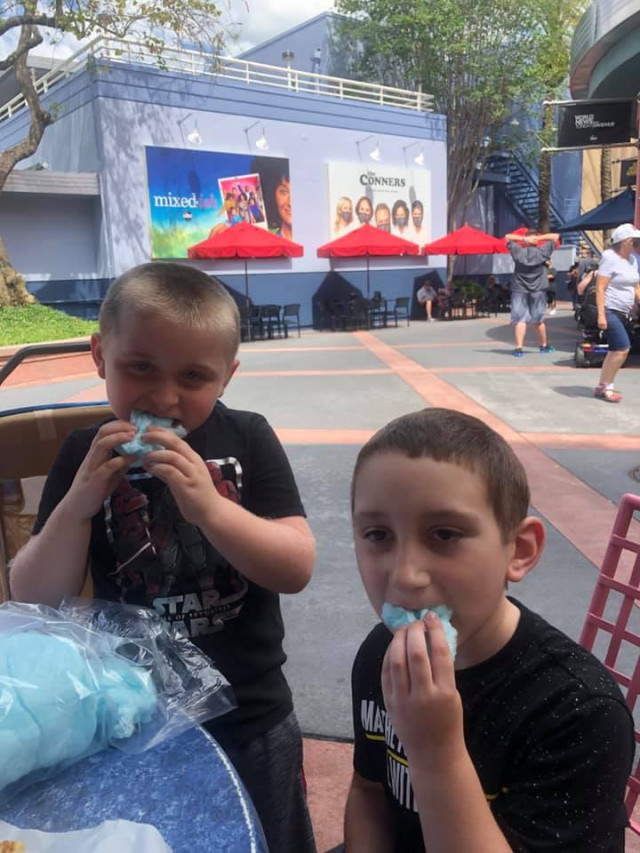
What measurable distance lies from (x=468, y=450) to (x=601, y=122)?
1129 centimetres

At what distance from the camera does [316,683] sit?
2973 millimetres

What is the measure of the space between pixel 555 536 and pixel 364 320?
16.7 meters

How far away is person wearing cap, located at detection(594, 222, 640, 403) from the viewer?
25.9 feet

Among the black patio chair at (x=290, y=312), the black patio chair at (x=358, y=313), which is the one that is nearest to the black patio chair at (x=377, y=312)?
the black patio chair at (x=358, y=313)

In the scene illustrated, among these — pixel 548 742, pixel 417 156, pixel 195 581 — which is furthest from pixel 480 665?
pixel 417 156

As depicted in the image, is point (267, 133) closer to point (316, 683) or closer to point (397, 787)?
point (316, 683)

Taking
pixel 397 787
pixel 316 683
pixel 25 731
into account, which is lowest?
pixel 316 683

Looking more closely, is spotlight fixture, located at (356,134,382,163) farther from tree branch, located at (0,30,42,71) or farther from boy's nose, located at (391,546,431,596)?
boy's nose, located at (391,546,431,596)

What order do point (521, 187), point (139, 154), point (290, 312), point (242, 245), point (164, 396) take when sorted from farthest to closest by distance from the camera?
point (521, 187), point (290, 312), point (139, 154), point (242, 245), point (164, 396)

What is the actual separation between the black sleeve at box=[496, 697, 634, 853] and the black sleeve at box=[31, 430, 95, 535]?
3.77ft

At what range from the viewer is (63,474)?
5.50 ft

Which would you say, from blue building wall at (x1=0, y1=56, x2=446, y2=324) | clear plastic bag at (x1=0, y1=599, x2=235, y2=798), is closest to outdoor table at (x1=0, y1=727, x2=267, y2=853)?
Result: clear plastic bag at (x1=0, y1=599, x2=235, y2=798)

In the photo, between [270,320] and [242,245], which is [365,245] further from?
[242,245]

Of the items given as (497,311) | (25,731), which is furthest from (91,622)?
(497,311)
